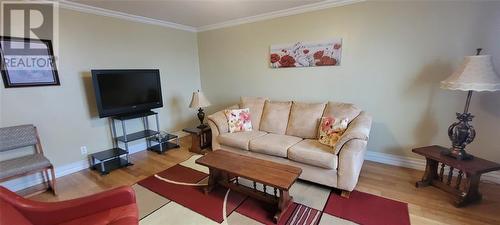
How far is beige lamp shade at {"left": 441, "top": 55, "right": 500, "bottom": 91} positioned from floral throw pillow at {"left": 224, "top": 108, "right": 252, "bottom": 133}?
246 cm

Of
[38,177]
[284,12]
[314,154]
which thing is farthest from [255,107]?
[38,177]

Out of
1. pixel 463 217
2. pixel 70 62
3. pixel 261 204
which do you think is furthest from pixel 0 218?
pixel 463 217

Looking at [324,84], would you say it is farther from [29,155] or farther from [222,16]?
[29,155]

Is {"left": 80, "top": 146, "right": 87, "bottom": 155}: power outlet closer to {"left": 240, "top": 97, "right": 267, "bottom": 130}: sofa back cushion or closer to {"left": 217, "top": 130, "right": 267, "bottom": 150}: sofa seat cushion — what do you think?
{"left": 217, "top": 130, "right": 267, "bottom": 150}: sofa seat cushion

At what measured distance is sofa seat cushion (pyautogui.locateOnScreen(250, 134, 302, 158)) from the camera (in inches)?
106

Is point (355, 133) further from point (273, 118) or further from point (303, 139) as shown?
point (273, 118)

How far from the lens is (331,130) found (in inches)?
108

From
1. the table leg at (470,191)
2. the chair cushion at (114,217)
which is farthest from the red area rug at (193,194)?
the table leg at (470,191)

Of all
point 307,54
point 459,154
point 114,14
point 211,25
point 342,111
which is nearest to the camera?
point 459,154

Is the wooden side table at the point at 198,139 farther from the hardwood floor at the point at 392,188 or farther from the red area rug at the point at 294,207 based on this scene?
the red area rug at the point at 294,207

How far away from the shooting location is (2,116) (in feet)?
8.21

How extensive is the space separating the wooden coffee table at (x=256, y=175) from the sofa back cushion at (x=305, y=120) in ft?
3.36

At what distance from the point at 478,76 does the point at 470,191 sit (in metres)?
1.09

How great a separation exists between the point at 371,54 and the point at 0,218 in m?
3.69
